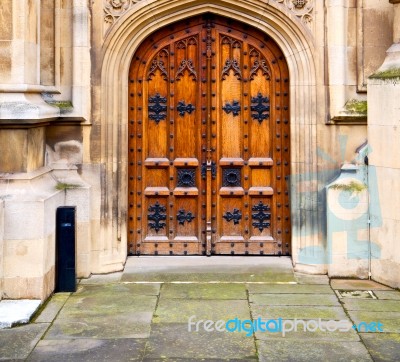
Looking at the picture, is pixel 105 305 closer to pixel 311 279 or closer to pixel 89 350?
pixel 89 350

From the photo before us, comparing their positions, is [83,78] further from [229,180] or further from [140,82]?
[229,180]

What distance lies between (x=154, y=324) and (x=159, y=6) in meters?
3.78

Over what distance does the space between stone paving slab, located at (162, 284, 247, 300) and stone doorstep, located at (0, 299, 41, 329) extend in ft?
4.45

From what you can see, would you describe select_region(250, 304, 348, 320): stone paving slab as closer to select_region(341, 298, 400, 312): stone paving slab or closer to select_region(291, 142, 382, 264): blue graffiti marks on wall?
select_region(341, 298, 400, 312): stone paving slab

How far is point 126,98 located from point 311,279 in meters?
2.99

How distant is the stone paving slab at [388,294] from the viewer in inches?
304

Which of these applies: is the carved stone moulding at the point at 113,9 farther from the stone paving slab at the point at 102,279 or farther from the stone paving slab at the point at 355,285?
the stone paving slab at the point at 355,285

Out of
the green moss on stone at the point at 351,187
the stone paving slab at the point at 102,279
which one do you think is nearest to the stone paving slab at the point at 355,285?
the green moss on stone at the point at 351,187

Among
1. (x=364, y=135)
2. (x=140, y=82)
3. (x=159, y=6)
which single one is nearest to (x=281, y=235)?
(x=364, y=135)

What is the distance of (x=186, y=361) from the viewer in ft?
19.0

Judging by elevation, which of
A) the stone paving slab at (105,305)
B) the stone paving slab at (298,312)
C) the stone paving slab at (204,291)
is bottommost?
the stone paving slab at (298,312)

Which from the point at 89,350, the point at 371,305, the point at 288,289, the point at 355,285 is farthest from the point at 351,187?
the point at 89,350

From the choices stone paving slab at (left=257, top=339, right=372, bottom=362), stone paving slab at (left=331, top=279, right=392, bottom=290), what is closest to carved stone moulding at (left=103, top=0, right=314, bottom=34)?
stone paving slab at (left=331, top=279, right=392, bottom=290)

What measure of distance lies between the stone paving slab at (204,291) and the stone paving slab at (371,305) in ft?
A: 3.43
